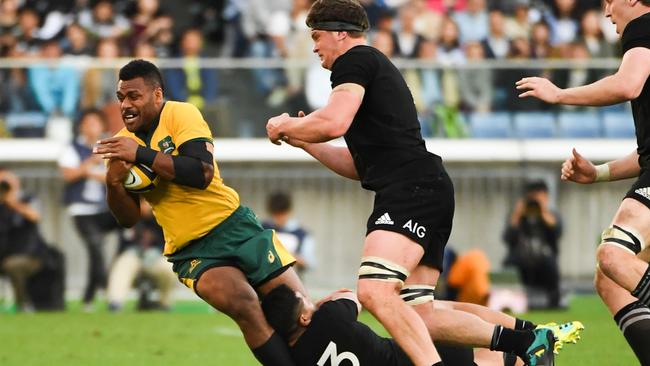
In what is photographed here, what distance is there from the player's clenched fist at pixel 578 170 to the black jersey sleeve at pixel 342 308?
1.65m

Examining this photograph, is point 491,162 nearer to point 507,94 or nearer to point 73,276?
point 507,94

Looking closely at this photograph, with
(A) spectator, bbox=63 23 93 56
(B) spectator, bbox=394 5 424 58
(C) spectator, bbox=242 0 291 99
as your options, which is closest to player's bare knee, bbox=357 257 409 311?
(C) spectator, bbox=242 0 291 99

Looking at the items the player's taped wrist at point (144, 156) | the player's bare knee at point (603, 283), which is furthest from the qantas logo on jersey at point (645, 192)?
the player's taped wrist at point (144, 156)

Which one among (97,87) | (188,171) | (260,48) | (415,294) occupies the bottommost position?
(415,294)

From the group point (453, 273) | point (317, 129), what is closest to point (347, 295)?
point (317, 129)

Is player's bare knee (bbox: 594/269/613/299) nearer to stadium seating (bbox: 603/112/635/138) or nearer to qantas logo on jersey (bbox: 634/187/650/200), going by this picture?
qantas logo on jersey (bbox: 634/187/650/200)

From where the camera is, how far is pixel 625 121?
1880 centimetres

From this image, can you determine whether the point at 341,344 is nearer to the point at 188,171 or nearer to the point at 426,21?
the point at 188,171

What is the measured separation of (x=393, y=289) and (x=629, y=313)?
1.56 metres

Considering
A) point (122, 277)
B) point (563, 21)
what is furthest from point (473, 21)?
point (122, 277)

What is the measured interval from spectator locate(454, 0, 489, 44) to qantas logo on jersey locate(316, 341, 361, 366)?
40.6ft

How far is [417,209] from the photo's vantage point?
8148 millimetres

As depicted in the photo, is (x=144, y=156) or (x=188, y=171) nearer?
(x=144, y=156)

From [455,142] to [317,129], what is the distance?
11010 millimetres
